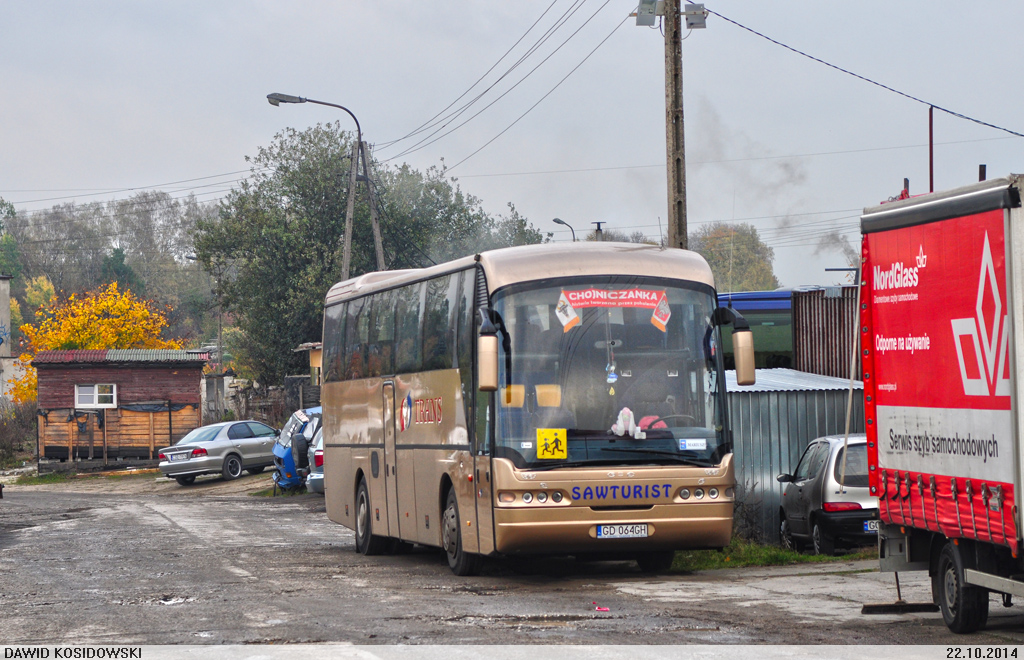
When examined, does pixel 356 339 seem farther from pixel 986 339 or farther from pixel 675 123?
pixel 986 339

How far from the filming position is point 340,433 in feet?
60.9

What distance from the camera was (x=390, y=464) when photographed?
16.2m

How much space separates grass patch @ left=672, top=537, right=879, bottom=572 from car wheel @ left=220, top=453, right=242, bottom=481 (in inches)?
958

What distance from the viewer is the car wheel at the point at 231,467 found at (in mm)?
37656

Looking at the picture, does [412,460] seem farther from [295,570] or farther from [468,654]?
[468,654]

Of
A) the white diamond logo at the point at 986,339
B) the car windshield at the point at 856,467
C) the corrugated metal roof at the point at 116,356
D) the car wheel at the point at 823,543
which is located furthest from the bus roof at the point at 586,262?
the corrugated metal roof at the point at 116,356

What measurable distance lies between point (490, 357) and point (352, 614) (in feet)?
9.28

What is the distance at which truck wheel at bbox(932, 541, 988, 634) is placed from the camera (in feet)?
Result: 29.1

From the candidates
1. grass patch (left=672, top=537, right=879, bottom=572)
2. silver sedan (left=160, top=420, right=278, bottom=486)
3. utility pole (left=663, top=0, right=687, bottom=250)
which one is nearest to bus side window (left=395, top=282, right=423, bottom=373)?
utility pole (left=663, top=0, right=687, bottom=250)

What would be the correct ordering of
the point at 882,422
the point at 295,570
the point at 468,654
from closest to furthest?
the point at 468,654
the point at 882,422
the point at 295,570

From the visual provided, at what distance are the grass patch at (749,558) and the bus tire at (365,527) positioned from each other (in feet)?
13.4

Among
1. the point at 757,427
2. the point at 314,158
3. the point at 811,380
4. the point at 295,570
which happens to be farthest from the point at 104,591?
the point at 314,158

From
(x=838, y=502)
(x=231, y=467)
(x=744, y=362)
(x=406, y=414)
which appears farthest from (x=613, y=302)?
(x=231, y=467)

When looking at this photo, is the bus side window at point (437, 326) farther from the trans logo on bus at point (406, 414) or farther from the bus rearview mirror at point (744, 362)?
the bus rearview mirror at point (744, 362)
